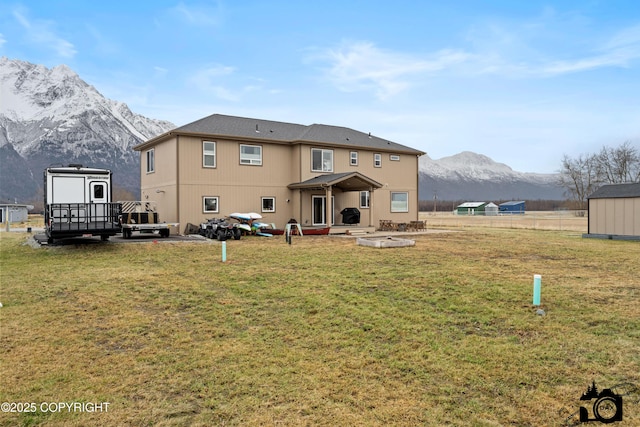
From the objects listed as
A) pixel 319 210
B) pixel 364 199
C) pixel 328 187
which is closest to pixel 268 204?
pixel 319 210

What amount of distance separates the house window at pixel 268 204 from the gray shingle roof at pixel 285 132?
11.4ft

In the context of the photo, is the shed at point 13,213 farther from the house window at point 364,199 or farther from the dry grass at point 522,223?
the dry grass at point 522,223

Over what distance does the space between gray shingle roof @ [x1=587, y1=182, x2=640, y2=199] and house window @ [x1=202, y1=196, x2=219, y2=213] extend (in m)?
20.5

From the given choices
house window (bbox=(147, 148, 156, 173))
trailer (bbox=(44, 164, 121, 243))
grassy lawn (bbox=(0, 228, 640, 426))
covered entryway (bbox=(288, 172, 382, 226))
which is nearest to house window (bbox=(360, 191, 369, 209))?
covered entryway (bbox=(288, 172, 382, 226))

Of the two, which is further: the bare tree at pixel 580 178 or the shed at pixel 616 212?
the bare tree at pixel 580 178

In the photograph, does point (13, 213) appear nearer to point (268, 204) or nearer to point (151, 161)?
point (151, 161)

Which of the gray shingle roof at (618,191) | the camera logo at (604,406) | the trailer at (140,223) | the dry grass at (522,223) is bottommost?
the camera logo at (604,406)

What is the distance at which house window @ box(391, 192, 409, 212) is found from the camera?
30.0 metres

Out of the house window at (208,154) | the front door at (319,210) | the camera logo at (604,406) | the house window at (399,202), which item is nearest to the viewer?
the camera logo at (604,406)

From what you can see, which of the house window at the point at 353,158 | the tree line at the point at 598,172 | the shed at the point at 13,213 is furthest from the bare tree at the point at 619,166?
the shed at the point at 13,213

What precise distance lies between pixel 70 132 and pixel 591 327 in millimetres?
208579

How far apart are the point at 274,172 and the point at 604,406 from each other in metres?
22.6

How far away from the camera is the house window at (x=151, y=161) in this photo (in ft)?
85.3

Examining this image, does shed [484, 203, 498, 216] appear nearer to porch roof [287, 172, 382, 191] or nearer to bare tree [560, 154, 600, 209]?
bare tree [560, 154, 600, 209]
